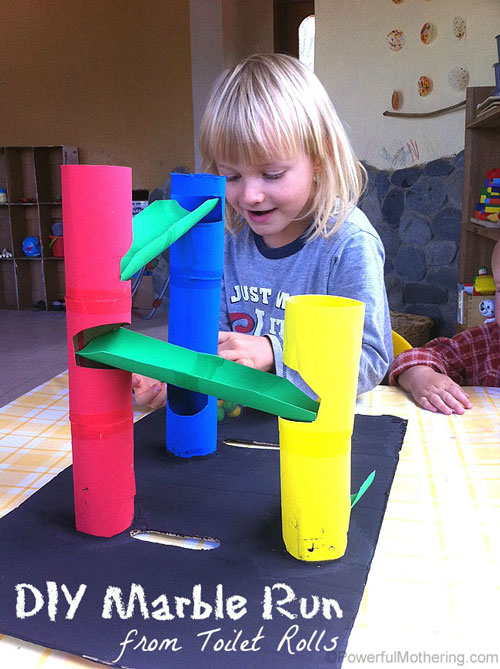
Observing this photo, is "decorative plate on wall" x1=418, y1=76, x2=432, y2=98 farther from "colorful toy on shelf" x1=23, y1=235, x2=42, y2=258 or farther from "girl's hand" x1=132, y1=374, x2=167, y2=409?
"colorful toy on shelf" x1=23, y1=235, x2=42, y2=258

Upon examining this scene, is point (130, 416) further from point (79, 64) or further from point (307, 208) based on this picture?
point (79, 64)

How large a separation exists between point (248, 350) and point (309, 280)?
0.89 ft

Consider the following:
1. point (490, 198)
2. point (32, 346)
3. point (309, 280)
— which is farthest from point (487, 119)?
point (32, 346)

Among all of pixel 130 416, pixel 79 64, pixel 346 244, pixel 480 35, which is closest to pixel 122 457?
pixel 130 416

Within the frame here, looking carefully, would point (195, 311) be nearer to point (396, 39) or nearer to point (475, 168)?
point (475, 168)

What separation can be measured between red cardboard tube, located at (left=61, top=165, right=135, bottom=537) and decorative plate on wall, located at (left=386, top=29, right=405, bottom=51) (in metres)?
2.81

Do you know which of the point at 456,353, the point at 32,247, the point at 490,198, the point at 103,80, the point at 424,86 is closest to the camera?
the point at 456,353

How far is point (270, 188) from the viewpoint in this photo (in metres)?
0.83

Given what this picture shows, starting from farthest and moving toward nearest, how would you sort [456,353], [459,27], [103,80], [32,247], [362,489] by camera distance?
1. [32,247]
2. [103,80]
3. [459,27]
4. [456,353]
5. [362,489]

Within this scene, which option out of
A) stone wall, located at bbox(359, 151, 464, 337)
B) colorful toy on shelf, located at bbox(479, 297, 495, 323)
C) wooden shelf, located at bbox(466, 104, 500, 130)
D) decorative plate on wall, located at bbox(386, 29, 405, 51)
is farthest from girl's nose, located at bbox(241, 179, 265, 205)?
decorative plate on wall, located at bbox(386, 29, 405, 51)

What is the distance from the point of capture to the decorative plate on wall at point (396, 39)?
110 inches

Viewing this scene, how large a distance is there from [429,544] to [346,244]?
0.56 meters

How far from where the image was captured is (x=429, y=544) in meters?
0.45

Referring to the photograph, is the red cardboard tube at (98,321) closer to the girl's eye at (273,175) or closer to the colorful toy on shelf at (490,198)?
the girl's eye at (273,175)
